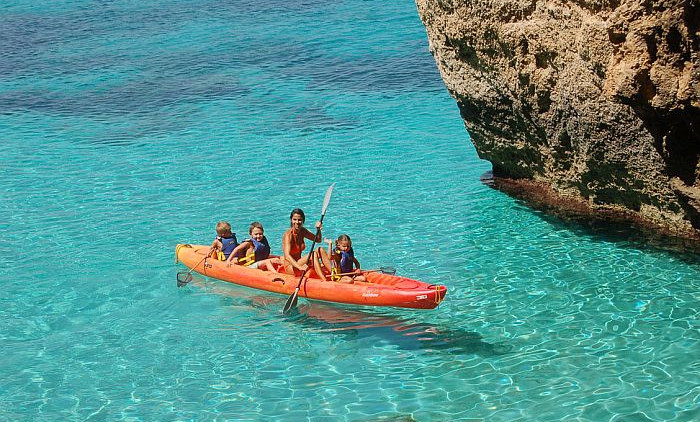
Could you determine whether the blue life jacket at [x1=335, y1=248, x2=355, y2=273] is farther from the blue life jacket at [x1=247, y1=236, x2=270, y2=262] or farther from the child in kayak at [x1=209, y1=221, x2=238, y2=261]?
the child in kayak at [x1=209, y1=221, x2=238, y2=261]

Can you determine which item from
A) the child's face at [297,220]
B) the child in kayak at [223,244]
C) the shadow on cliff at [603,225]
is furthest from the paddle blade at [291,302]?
the shadow on cliff at [603,225]

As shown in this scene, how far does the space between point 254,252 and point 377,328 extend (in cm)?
231

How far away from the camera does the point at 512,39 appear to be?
1153 centimetres

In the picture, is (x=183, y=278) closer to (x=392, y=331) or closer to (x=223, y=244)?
(x=223, y=244)

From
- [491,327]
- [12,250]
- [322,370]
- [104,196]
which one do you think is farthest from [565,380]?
[104,196]

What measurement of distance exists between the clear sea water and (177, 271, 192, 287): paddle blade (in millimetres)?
135

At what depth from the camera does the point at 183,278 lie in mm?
11836

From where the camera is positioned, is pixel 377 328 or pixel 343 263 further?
pixel 343 263

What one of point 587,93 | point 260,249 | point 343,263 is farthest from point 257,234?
point 587,93

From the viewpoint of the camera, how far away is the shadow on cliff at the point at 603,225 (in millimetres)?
11505

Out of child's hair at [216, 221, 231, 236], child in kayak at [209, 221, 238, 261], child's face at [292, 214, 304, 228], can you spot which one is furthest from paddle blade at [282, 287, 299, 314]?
child's hair at [216, 221, 231, 236]

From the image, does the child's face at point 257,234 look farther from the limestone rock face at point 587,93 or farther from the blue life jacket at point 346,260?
the limestone rock face at point 587,93

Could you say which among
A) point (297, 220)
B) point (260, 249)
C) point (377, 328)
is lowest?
point (377, 328)

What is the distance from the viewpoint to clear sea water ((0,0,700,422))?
29.2 ft
